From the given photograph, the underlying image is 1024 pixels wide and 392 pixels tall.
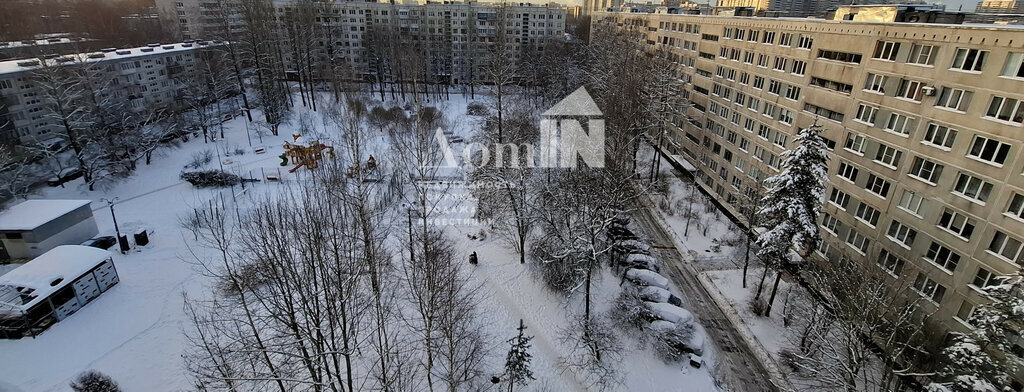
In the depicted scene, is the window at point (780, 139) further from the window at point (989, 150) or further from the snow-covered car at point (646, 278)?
the snow-covered car at point (646, 278)

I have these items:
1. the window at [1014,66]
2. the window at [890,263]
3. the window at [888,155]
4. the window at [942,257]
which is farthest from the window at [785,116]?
the window at [1014,66]

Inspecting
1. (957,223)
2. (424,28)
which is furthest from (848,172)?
(424,28)

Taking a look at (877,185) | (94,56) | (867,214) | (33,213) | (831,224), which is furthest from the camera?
(94,56)

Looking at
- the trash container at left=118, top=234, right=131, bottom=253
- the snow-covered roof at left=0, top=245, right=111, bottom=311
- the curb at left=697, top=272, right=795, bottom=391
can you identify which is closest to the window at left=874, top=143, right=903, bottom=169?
the curb at left=697, top=272, right=795, bottom=391

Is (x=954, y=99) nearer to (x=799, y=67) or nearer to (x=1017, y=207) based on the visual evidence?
(x=1017, y=207)

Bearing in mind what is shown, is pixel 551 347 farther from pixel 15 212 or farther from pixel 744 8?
pixel 744 8

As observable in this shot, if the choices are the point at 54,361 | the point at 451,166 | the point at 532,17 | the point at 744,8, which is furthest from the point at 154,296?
the point at 532,17

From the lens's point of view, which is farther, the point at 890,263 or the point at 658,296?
the point at 658,296
